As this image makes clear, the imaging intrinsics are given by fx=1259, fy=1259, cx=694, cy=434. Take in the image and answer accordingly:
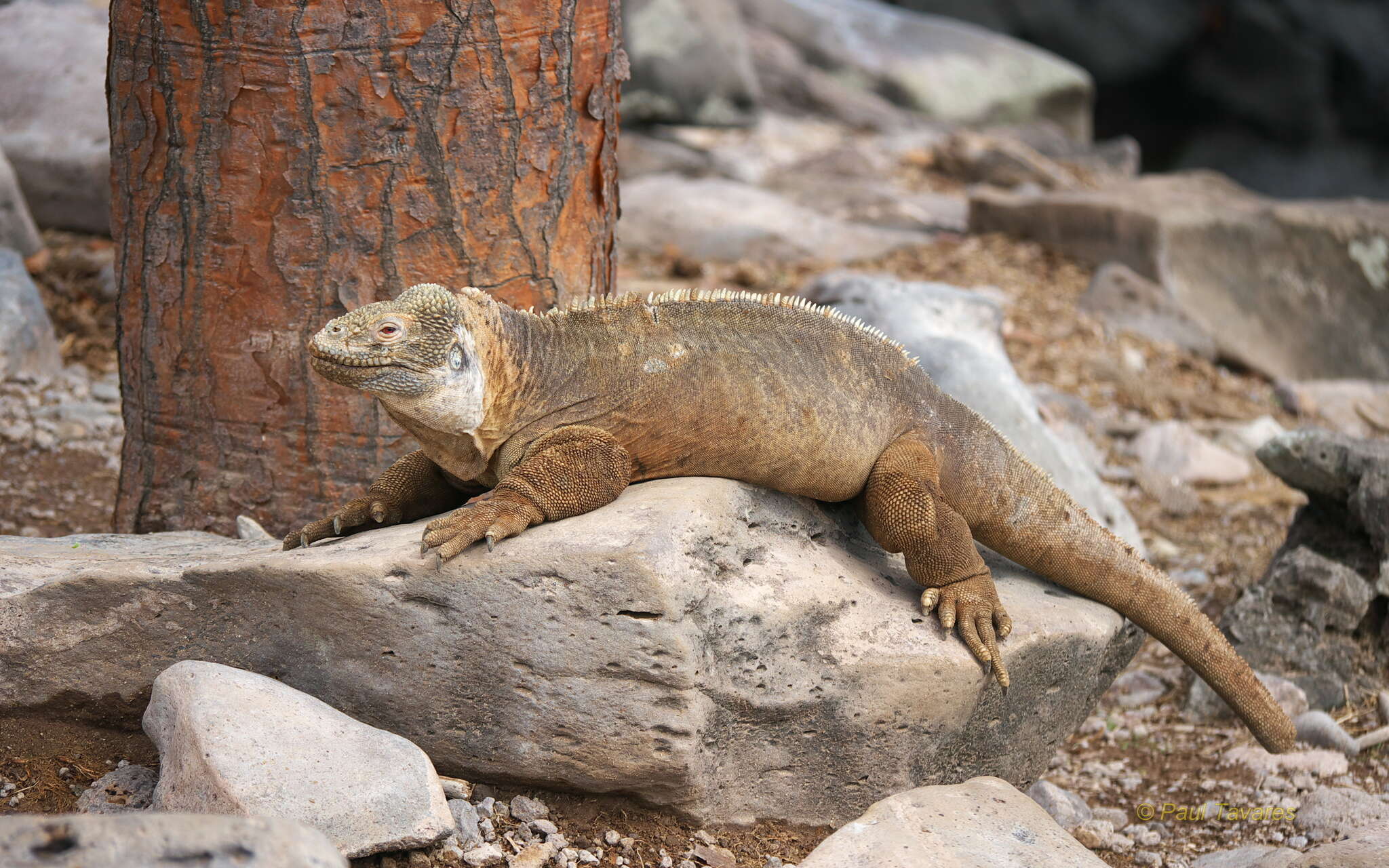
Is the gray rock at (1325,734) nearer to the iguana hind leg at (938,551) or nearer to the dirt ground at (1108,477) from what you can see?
the dirt ground at (1108,477)

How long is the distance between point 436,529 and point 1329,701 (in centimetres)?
372

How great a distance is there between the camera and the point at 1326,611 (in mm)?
5043

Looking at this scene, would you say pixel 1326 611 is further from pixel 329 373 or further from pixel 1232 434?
pixel 329 373

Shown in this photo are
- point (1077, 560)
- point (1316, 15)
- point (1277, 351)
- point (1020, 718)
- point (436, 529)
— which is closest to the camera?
point (436, 529)

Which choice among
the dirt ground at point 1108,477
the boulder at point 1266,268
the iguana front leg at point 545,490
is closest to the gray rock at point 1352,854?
the dirt ground at point 1108,477

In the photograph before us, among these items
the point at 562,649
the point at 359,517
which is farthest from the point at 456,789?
the point at 359,517

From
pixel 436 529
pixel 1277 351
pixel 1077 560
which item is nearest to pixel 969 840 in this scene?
pixel 1077 560

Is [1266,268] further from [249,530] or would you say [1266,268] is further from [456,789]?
[456,789]

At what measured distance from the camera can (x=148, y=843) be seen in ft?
7.13

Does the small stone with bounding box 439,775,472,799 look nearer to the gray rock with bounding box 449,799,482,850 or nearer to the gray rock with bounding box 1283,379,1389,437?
the gray rock with bounding box 449,799,482,850

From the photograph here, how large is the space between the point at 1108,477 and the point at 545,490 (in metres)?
4.80

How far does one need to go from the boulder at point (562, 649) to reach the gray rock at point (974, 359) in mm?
2096

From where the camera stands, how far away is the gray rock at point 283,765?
2865 millimetres

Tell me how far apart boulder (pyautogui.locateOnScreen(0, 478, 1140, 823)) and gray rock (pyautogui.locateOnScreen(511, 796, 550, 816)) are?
0.27 ft
